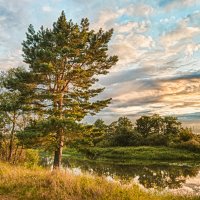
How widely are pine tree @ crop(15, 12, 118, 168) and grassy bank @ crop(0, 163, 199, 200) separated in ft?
27.5

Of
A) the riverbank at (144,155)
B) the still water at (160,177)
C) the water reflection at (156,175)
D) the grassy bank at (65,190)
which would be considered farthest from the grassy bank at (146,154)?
the grassy bank at (65,190)

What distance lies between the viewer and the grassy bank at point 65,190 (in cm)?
1147

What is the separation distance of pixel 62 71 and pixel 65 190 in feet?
45.9

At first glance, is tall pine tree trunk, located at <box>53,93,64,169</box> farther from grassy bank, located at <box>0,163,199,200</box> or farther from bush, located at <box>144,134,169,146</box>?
bush, located at <box>144,134,169,146</box>

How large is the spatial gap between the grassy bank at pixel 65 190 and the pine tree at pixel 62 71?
330 inches

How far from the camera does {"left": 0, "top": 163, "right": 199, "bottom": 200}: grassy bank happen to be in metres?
11.5

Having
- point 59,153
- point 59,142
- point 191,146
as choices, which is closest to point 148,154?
point 191,146

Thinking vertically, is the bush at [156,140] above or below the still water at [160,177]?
above

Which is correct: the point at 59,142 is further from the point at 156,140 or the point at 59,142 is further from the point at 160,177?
the point at 156,140

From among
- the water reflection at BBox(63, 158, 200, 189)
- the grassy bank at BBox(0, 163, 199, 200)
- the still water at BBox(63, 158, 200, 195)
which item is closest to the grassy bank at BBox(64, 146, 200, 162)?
the water reflection at BBox(63, 158, 200, 189)

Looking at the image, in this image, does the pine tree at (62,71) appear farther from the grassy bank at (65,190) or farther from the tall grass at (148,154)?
the tall grass at (148,154)

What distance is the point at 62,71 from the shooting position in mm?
24703

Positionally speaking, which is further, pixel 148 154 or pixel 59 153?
pixel 148 154

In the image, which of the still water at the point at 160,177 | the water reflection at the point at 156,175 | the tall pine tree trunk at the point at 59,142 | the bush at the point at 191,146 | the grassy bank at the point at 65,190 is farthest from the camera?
the bush at the point at 191,146
